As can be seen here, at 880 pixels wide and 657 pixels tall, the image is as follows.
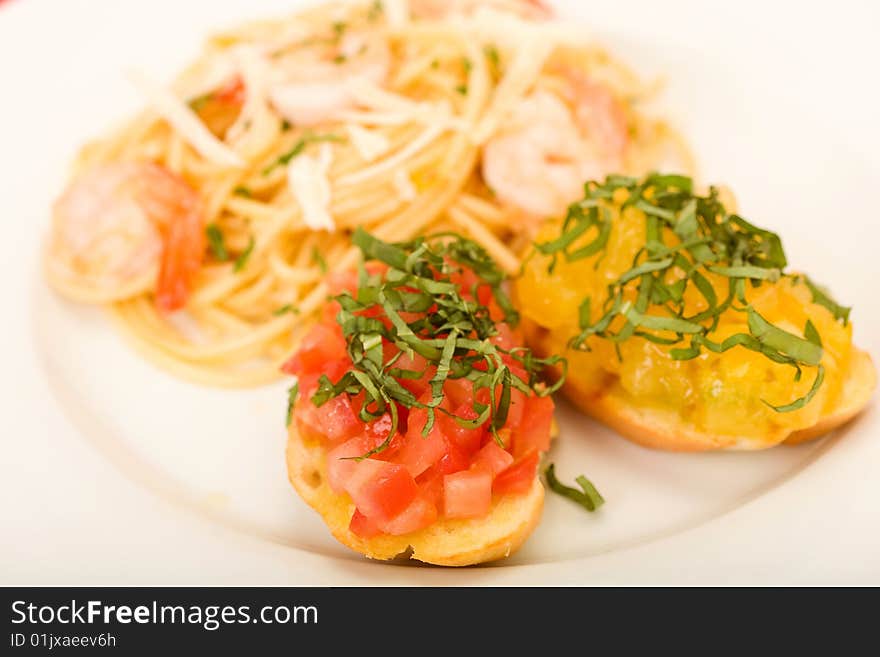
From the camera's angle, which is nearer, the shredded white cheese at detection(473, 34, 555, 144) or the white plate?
the white plate

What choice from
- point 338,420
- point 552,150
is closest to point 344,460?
point 338,420

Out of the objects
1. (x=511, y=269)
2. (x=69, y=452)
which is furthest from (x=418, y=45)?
(x=69, y=452)

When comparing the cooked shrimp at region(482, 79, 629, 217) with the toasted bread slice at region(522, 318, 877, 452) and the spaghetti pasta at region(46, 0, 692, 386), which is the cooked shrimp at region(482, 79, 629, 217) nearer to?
the spaghetti pasta at region(46, 0, 692, 386)

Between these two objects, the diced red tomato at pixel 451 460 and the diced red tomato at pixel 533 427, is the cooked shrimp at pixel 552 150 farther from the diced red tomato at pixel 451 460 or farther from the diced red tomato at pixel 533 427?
the diced red tomato at pixel 451 460

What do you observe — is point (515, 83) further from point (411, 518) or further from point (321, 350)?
point (411, 518)

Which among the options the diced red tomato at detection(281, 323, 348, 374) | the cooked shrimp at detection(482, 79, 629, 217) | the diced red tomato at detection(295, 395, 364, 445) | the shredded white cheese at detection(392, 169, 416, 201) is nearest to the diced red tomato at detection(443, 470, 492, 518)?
the diced red tomato at detection(295, 395, 364, 445)
